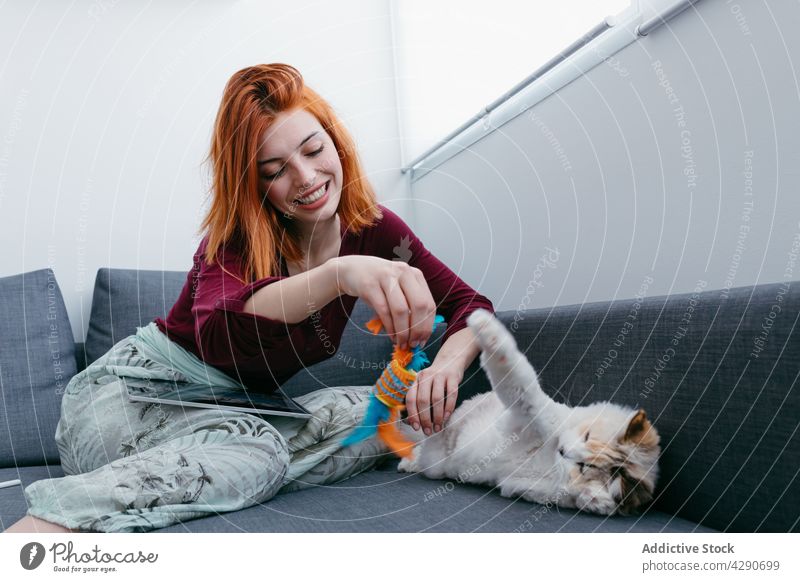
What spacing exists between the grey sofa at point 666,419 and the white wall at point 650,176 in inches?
4.8

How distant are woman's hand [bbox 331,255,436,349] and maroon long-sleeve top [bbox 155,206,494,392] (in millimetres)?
78

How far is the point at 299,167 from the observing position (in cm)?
53

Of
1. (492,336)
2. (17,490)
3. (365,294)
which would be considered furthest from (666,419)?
(17,490)

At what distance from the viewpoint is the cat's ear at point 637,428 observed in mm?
466

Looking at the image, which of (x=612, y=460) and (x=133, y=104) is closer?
(x=612, y=460)

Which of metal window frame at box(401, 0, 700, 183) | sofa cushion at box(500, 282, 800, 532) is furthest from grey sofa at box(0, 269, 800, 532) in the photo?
metal window frame at box(401, 0, 700, 183)

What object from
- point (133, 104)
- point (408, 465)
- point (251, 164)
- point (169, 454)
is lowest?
point (408, 465)

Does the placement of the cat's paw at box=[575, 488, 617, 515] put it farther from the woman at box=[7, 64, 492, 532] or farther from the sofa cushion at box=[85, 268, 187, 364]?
the sofa cushion at box=[85, 268, 187, 364]

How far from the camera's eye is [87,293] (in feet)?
3.31

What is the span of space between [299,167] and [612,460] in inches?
13.8

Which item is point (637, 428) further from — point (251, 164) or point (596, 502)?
point (251, 164)

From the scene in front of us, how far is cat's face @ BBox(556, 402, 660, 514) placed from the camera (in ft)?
1.49
